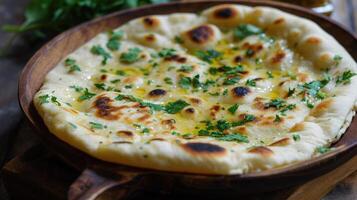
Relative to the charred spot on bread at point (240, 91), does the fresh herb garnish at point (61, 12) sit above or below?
below

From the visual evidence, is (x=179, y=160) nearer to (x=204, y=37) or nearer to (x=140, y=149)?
(x=140, y=149)

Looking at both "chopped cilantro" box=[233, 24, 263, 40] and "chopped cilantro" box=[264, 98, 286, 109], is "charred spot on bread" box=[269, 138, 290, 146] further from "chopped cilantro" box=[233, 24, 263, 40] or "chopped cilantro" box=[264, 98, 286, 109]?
"chopped cilantro" box=[233, 24, 263, 40]

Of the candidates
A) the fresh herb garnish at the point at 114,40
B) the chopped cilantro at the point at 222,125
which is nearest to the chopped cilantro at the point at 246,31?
the fresh herb garnish at the point at 114,40

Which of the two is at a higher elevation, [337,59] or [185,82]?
[337,59]

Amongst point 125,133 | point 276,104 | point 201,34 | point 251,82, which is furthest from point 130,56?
point 276,104

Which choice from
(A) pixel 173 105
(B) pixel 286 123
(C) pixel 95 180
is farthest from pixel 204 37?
(C) pixel 95 180

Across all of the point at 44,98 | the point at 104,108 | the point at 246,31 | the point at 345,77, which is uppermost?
the point at 345,77

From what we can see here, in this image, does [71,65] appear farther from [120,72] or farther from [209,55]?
[209,55]

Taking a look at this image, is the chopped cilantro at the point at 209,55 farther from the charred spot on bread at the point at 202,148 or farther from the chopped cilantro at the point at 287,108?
the charred spot on bread at the point at 202,148
